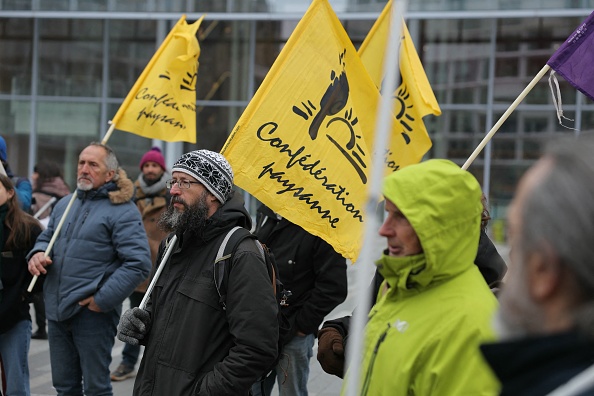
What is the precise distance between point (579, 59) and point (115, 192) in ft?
9.43

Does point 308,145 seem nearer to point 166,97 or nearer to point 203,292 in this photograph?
point 203,292

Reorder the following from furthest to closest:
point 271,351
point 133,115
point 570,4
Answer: point 570,4, point 133,115, point 271,351

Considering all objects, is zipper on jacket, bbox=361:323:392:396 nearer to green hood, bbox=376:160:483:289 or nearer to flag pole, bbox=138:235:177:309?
green hood, bbox=376:160:483:289

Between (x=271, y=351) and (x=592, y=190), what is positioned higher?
(x=592, y=190)

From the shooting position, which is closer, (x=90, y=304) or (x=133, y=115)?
(x=90, y=304)

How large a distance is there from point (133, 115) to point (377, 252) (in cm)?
994

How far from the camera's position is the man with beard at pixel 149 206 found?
7379 mm

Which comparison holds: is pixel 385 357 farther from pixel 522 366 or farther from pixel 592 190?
pixel 592 190

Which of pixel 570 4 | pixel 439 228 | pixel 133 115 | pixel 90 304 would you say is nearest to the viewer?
pixel 439 228

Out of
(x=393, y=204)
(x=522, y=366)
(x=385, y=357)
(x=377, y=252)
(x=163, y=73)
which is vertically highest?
(x=163, y=73)

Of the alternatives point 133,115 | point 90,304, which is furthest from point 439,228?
point 133,115

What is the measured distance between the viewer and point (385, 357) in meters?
2.55

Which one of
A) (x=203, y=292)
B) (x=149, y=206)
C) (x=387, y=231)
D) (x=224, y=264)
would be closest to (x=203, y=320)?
(x=203, y=292)

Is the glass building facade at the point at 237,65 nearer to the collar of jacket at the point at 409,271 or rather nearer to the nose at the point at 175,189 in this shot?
the nose at the point at 175,189
